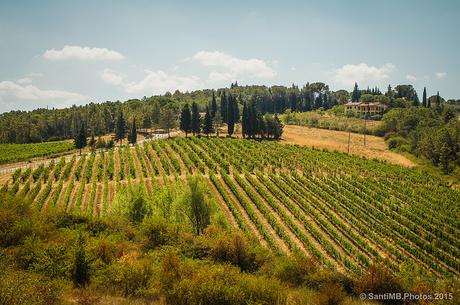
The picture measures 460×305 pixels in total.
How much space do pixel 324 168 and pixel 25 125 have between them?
387 feet

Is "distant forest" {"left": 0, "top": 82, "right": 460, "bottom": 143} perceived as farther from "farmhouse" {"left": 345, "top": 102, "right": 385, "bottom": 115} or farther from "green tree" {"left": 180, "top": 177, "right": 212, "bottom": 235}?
"green tree" {"left": 180, "top": 177, "right": 212, "bottom": 235}

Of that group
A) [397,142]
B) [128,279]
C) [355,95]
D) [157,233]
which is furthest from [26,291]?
[355,95]

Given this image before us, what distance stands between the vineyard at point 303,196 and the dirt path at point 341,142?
990 centimetres

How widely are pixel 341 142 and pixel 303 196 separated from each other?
5354 cm

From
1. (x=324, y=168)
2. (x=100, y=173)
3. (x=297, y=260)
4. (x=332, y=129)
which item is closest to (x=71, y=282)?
(x=297, y=260)

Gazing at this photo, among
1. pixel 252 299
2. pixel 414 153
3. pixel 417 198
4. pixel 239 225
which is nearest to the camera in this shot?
pixel 252 299

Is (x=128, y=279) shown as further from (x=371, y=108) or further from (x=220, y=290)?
(x=371, y=108)

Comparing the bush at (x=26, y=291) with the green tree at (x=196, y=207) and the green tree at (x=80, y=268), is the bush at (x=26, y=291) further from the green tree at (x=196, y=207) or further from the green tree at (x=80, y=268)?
the green tree at (x=196, y=207)

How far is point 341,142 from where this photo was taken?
97812mm

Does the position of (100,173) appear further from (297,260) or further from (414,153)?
(414,153)

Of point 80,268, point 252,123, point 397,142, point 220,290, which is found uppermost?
point 252,123

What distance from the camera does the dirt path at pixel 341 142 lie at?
275 feet

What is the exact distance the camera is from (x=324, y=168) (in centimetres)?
6397

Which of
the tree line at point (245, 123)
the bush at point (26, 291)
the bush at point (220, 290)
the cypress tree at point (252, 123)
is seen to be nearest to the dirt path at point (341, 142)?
the tree line at point (245, 123)
